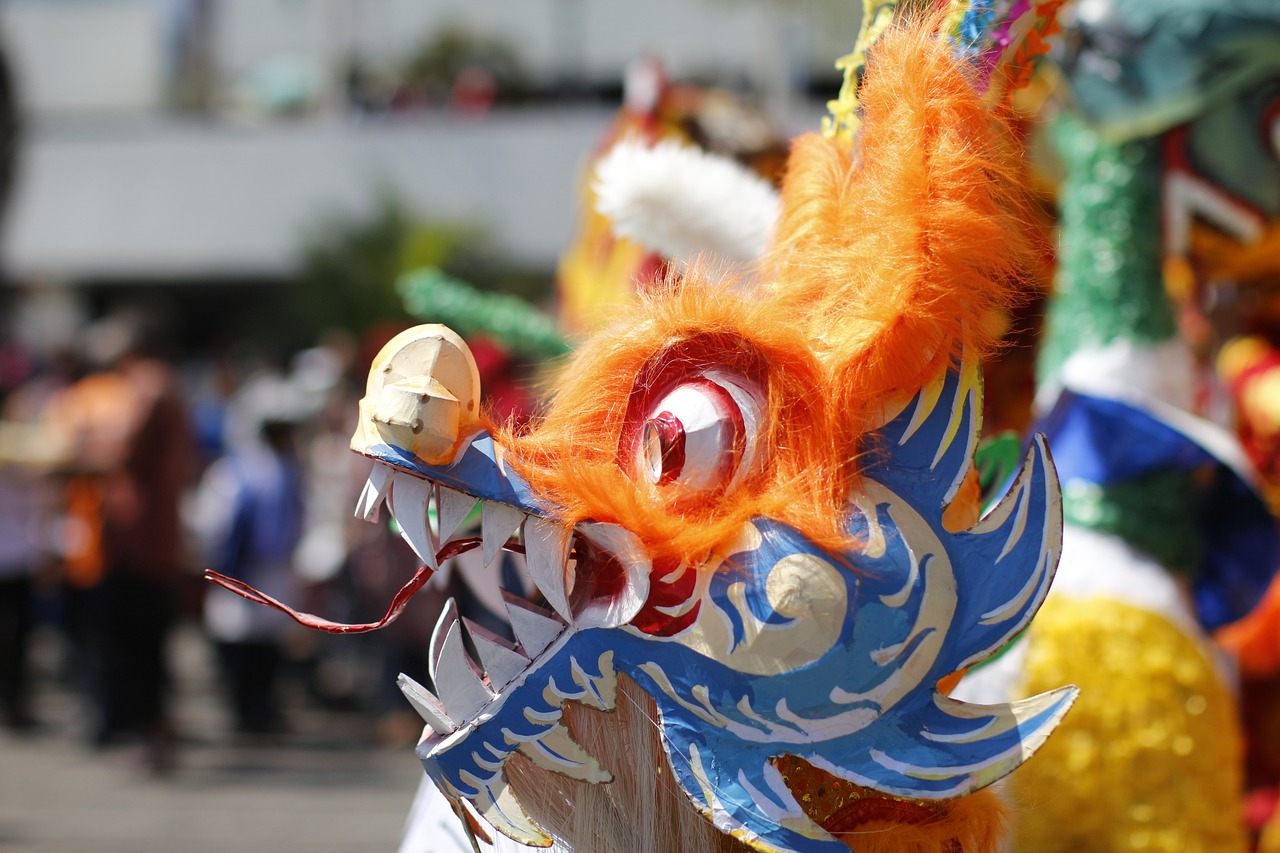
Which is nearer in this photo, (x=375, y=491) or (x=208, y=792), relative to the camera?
(x=375, y=491)

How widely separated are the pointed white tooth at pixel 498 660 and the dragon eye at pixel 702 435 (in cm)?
19

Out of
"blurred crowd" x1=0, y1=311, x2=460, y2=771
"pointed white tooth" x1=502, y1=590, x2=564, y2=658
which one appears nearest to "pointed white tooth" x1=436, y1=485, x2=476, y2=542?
"pointed white tooth" x1=502, y1=590, x2=564, y2=658

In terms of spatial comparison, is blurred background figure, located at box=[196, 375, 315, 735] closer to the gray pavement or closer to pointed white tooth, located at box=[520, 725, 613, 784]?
the gray pavement

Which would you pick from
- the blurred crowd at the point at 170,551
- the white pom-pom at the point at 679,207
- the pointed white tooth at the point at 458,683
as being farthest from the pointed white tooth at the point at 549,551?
the blurred crowd at the point at 170,551

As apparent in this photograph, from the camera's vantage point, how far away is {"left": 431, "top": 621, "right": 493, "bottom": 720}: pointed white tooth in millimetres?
1235

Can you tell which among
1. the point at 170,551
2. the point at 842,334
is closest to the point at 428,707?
the point at 842,334

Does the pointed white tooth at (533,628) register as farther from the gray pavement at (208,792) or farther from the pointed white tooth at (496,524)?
the gray pavement at (208,792)

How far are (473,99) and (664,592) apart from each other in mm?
17901

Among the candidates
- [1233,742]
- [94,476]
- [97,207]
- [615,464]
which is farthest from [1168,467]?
[97,207]

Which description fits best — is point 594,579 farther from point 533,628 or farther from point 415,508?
point 415,508

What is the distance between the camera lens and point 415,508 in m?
1.17

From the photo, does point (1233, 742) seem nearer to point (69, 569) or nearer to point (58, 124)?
point (69, 569)

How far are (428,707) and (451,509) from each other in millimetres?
200

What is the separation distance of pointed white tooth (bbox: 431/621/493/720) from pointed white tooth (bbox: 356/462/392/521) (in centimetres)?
14
